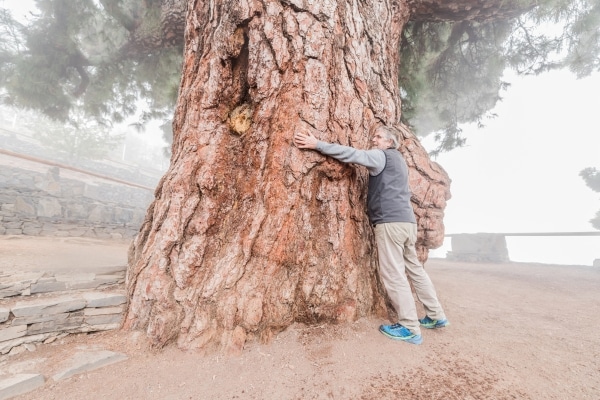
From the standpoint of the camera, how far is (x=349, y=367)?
150cm

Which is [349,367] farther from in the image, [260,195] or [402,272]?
[260,195]

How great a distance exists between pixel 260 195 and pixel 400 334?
1395mm

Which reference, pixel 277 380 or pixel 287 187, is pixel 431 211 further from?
pixel 277 380

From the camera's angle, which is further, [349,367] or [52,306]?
[52,306]

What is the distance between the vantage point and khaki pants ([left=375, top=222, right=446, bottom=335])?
186 centimetres

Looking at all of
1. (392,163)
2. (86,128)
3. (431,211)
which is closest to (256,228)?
(392,163)

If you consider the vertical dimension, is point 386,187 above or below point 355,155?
below

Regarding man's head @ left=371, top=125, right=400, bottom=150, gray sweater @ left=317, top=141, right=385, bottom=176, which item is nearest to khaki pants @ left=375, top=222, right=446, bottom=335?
gray sweater @ left=317, top=141, right=385, bottom=176

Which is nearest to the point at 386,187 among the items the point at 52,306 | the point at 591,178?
the point at 52,306

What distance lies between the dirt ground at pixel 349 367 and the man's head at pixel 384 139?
1.38 meters

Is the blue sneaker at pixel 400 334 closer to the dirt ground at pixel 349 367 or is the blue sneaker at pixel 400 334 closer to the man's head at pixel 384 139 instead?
the dirt ground at pixel 349 367

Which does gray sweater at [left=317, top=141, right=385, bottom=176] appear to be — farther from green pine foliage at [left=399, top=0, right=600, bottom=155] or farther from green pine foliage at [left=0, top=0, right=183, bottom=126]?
green pine foliage at [left=0, top=0, right=183, bottom=126]

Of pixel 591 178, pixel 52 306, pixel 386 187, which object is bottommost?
pixel 52 306

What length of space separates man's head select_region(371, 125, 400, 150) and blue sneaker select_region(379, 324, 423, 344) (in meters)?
1.36
